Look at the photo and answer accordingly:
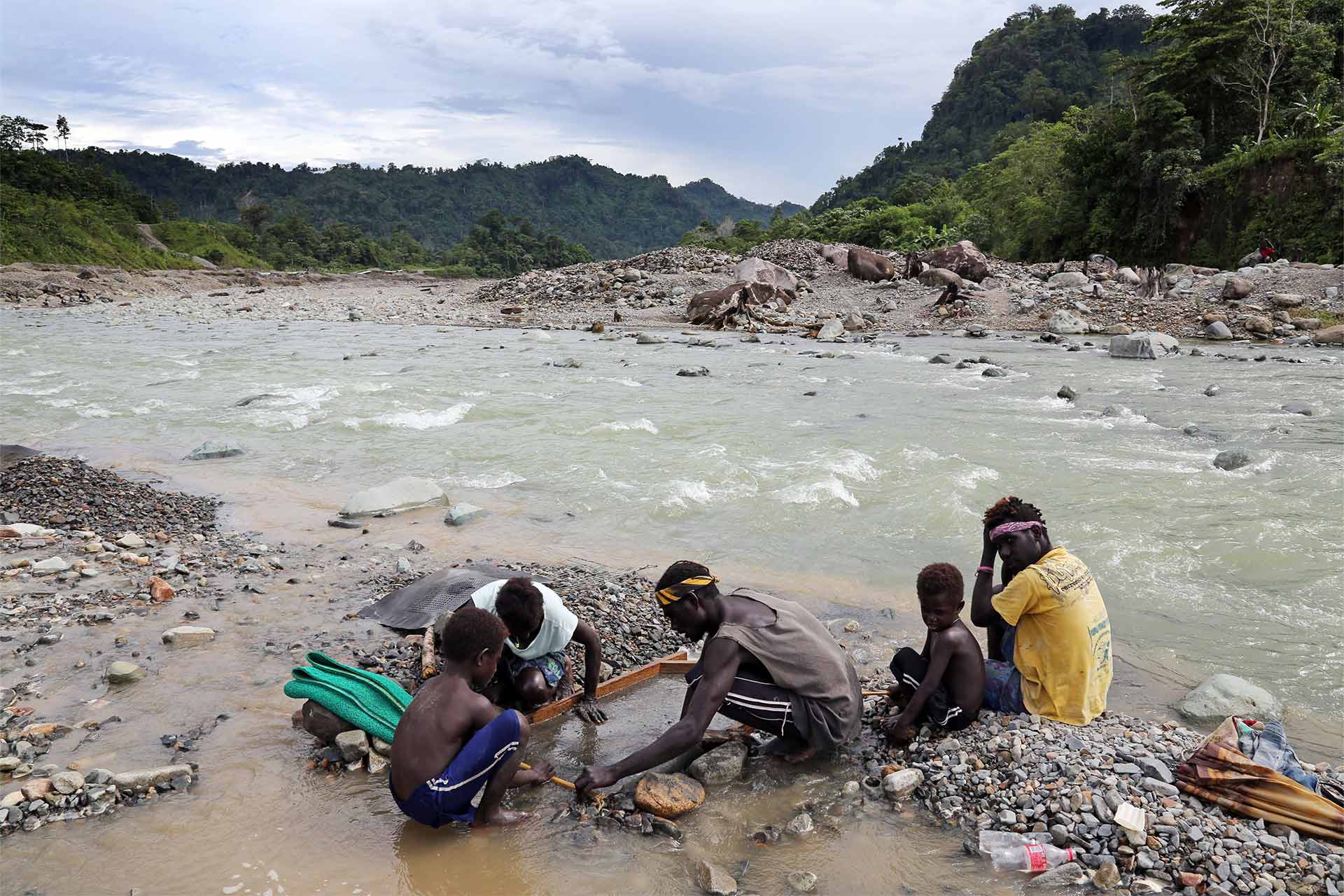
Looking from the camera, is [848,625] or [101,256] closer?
[848,625]

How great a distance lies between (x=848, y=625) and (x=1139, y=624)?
1750mm

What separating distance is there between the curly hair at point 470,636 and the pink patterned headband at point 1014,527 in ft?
6.97

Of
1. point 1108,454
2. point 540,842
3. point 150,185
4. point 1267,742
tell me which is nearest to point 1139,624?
point 1267,742

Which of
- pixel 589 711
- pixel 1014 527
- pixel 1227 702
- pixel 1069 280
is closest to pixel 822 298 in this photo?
pixel 1069 280

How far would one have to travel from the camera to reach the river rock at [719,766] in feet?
11.5

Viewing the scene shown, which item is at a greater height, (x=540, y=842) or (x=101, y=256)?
(x=101, y=256)

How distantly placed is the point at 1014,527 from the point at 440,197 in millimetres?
117447

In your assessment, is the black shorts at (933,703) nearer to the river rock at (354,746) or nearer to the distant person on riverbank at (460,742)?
the distant person on riverbank at (460,742)

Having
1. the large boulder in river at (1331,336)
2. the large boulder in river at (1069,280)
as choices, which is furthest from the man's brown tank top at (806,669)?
the large boulder in river at (1069,280)

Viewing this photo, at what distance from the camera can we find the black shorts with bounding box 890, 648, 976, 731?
12.0ft

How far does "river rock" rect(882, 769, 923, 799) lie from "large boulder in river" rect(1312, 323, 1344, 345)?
62.5ft

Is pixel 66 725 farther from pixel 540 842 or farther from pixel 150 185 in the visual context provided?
pixel 150 185

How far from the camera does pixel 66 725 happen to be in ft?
11.9

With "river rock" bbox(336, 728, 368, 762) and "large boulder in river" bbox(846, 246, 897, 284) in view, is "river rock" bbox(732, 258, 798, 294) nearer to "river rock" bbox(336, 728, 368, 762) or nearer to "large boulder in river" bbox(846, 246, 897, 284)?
"large boulder in river" bbox(846, 246, 897, 284)
